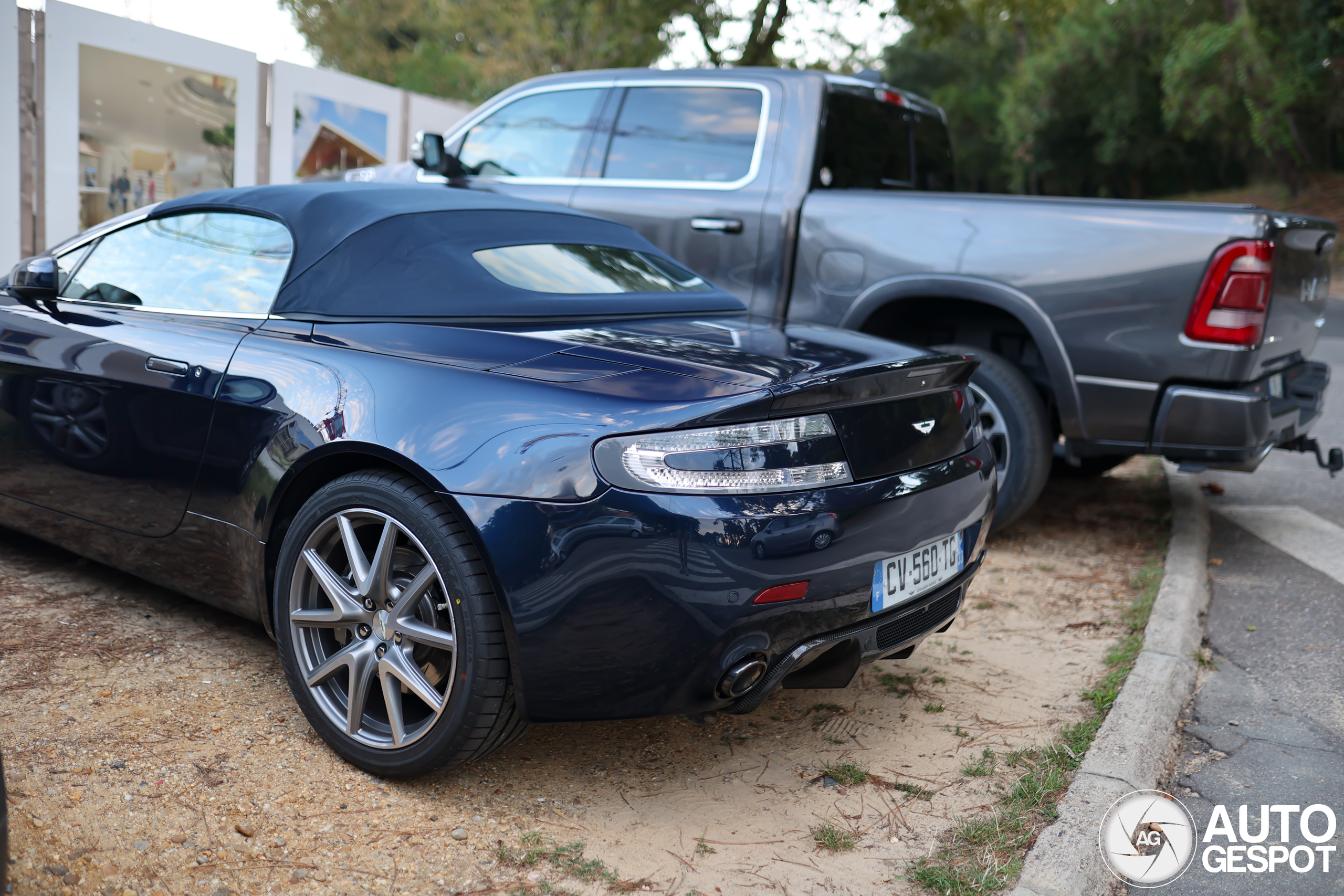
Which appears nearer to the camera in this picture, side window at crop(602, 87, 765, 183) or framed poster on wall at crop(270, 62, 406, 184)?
side window at crop(602, 87, 765, 183)

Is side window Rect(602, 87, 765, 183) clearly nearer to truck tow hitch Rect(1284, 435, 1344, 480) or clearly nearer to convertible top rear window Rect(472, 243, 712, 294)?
convertible top rear window Rect(472, 243, 712, 294)

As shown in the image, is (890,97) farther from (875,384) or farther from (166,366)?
(166,366)

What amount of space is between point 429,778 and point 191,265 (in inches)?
69.7

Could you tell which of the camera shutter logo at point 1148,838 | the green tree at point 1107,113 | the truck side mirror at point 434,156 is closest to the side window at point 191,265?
the truck side mirror at point 434,156

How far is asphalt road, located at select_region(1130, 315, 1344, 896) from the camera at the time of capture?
8.26 ft

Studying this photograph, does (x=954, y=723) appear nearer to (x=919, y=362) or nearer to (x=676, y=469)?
(x=919, y=362)

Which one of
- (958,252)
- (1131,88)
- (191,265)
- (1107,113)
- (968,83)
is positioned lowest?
(191,265)

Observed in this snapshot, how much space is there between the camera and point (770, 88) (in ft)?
17.2

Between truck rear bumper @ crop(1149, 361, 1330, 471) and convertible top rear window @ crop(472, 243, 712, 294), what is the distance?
6.35 ft

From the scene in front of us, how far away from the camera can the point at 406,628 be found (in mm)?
2482

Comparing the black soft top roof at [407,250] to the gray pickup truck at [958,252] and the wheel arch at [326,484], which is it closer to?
the wheel arch at [326,484]

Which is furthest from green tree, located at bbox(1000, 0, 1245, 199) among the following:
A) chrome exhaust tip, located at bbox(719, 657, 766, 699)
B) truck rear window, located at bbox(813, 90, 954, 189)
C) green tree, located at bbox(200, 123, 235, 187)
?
chrome exhaust tip, located at bbox(719, 657, 766, 699)

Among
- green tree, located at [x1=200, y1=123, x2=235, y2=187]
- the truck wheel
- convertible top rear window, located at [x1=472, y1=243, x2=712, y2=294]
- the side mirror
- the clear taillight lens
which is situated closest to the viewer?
the clear taillight lens

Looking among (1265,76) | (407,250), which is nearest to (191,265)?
(407,250)
